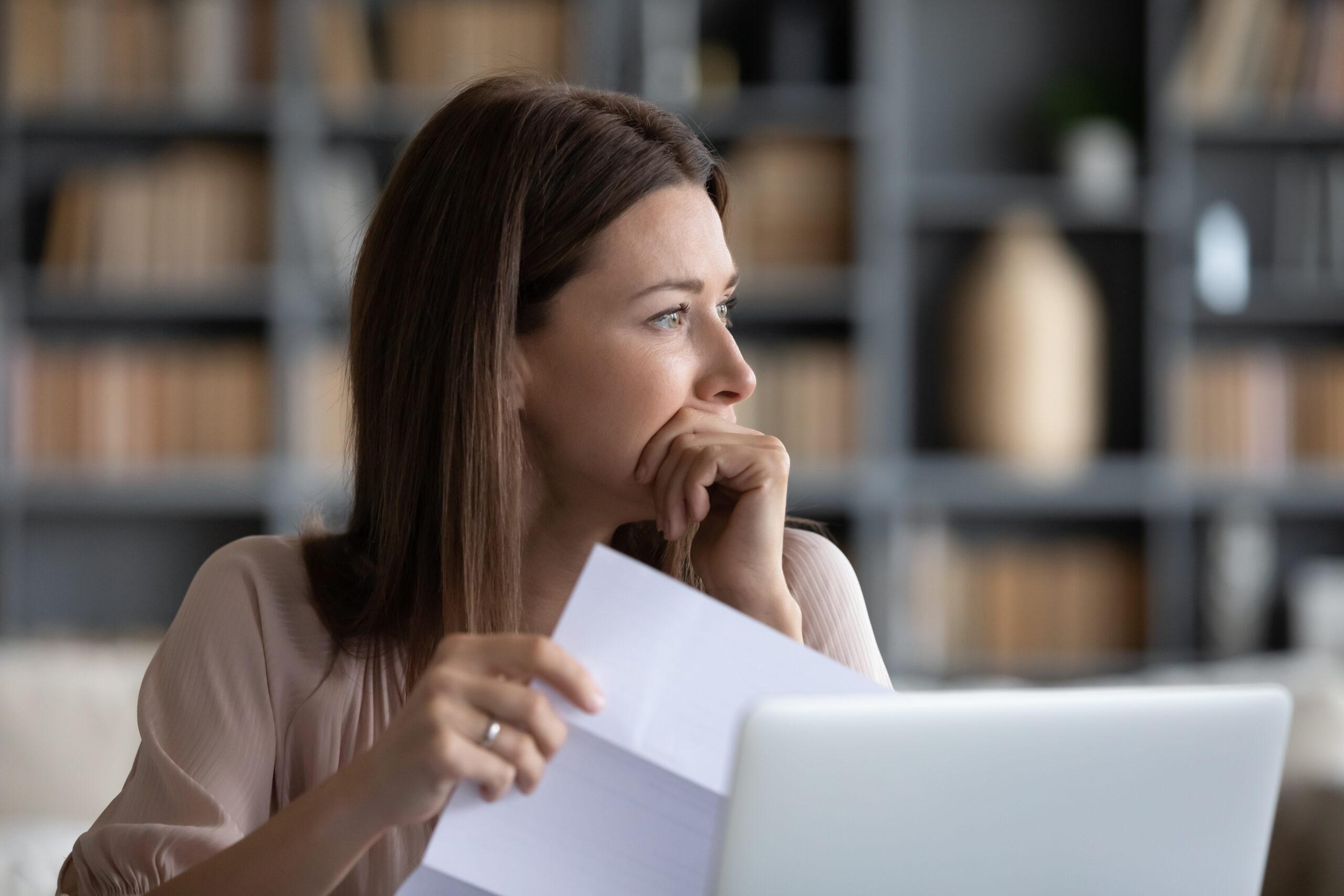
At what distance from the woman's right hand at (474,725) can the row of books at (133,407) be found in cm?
263

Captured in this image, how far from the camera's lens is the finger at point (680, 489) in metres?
1.04

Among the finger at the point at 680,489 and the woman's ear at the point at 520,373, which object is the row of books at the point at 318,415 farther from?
the finger at the point at 680,489

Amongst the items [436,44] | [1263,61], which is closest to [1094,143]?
[1263,61]

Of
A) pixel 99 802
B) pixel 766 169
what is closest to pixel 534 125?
pixel 99 802

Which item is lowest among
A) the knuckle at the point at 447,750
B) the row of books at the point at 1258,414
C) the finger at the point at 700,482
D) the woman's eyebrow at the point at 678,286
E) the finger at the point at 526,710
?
the row of books at the point at 1258,414

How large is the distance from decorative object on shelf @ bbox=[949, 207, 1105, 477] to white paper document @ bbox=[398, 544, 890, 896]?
2.69 m

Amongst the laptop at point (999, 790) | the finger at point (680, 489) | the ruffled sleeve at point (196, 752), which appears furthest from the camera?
the finger at point (680, 489)

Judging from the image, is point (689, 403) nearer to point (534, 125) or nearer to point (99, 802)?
point (534, 125)

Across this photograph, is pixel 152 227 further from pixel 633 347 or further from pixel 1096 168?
pixel 633 347

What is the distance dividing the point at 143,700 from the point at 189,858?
0.14m

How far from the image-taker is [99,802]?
5.85ft

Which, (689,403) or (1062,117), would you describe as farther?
(1062,117)

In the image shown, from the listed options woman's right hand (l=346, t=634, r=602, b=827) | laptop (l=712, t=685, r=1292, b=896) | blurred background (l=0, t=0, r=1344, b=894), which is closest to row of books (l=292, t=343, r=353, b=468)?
blurred background (l=0, t=0, r=1344, b=894)

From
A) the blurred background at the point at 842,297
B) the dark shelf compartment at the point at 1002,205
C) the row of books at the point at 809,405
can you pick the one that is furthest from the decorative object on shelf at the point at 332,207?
the dark shelf compartment at the point at 1002,205
